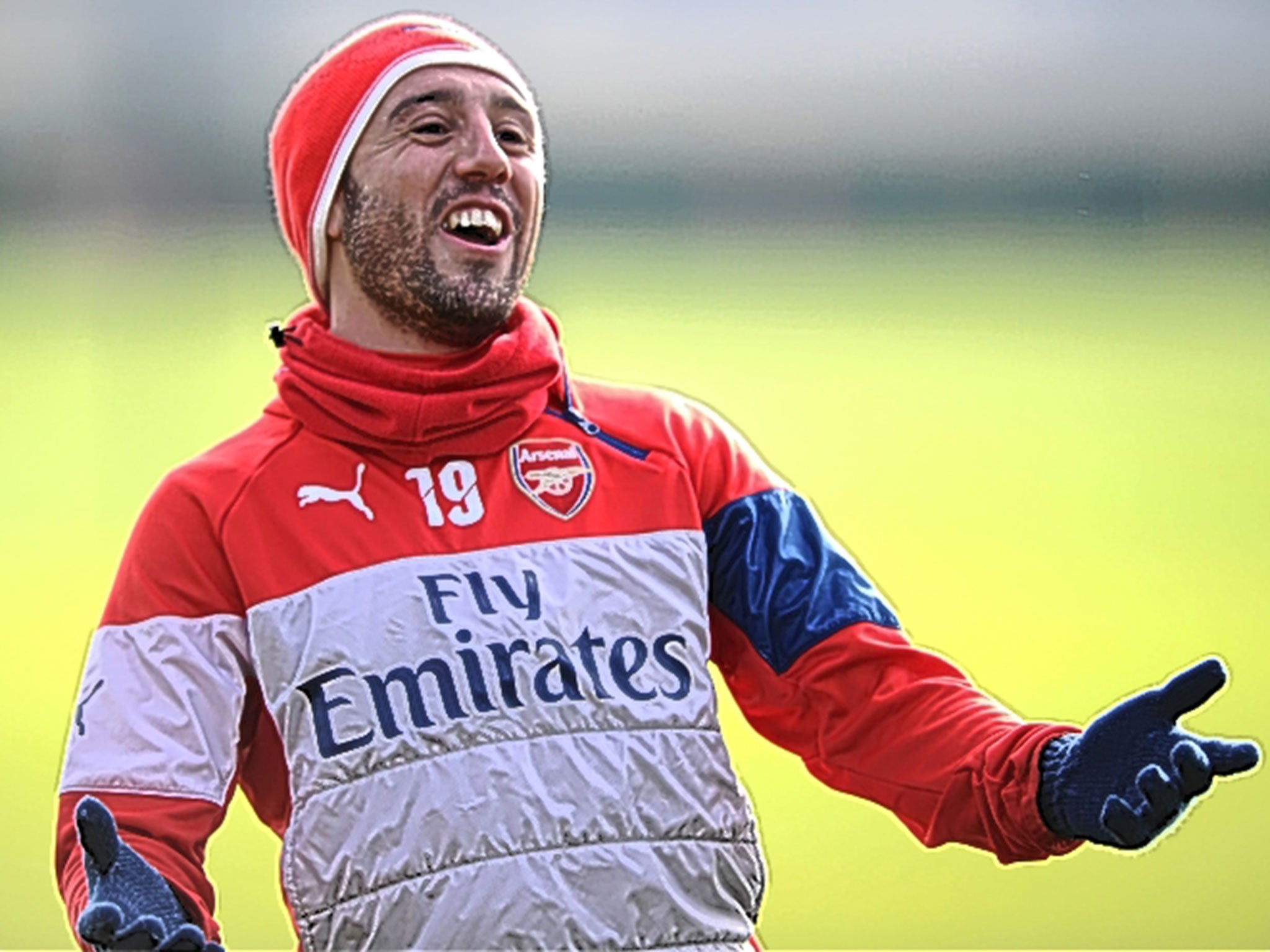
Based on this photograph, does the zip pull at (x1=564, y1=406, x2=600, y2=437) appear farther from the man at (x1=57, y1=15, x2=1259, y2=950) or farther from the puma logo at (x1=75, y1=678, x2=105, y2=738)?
the puma logo at (x1=75, y1=678, x2=105, y2=738)

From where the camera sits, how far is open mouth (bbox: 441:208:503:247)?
2049 millimetres

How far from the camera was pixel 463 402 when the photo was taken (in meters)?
1.98

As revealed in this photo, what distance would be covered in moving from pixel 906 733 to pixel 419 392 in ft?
1.84

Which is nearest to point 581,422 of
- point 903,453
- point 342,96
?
point 342,96

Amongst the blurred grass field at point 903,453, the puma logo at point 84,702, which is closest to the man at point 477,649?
the puma logo at point 84,702

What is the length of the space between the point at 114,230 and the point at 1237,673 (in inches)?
216

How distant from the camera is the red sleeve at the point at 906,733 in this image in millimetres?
1844

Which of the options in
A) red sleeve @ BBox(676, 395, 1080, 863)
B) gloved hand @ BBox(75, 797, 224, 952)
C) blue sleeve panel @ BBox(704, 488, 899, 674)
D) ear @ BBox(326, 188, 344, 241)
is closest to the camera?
gloved hand @ BBox(75, 797, 224, 952)

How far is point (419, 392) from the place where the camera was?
6.49ft

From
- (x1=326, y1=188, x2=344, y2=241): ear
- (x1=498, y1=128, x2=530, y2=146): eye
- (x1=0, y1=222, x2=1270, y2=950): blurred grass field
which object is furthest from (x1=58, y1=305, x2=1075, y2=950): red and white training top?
(x1=0, y1=222, x2=1270, y2=950): blurred grass field

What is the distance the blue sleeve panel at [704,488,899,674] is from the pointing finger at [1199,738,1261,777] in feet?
1.38

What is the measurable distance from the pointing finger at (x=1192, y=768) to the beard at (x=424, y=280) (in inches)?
30.7

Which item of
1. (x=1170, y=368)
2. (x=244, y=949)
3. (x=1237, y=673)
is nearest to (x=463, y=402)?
(x=244, y=949)

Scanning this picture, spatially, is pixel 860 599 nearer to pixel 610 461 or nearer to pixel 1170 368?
pixel 610 461
